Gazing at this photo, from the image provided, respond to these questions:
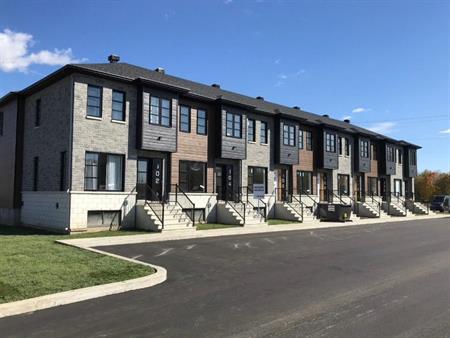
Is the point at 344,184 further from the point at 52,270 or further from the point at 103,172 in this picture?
the point at 52,270

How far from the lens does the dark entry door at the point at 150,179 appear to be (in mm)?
22016

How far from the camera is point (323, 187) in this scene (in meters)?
35.9

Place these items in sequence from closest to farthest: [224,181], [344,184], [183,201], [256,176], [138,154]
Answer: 1. [138,154]
2. [183,201]
3. [224,181]
4. [256,176]
5. [344,184]

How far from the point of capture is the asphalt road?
6.17 m

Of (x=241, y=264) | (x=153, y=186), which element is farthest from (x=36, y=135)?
(x=241, y=264)

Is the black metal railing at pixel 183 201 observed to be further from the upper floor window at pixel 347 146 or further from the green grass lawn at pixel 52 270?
the upper floor window at pixel 347 146

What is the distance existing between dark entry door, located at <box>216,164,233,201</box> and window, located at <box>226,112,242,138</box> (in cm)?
208

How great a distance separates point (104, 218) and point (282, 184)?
15.0m

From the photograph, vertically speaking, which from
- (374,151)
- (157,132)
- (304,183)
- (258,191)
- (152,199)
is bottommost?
(152,199)

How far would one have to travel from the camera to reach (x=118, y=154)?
2094 centimetres

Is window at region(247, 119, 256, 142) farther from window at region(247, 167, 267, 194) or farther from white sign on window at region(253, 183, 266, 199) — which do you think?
white sign on window at region(253, 183, 266, 199)

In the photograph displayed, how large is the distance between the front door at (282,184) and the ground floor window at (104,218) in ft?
45.1

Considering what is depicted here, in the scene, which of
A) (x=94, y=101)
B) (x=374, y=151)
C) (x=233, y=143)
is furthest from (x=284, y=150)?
(x=374, y=151)

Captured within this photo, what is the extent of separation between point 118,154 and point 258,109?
36.9ft
